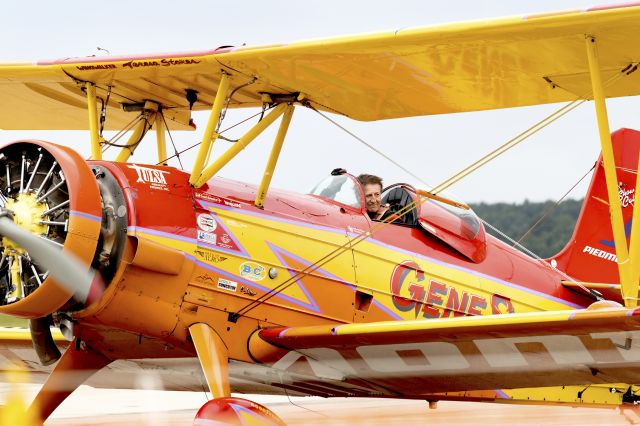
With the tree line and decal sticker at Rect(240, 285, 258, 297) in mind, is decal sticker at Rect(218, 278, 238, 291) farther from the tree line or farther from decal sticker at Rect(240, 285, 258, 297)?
the tree line

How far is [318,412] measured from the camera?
12258 millimetres

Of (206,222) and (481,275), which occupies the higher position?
(481,275)

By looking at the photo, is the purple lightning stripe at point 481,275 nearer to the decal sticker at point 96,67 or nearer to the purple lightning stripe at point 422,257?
the purple lightning stripe at point 422,257

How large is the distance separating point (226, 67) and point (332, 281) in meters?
1.84

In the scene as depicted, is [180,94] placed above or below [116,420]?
above

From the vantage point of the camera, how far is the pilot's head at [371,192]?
877cm

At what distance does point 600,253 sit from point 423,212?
2.51m

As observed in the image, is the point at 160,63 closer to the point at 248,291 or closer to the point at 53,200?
the point at 53,200

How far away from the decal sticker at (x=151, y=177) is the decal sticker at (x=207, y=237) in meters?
0.41

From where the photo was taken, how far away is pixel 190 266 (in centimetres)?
722

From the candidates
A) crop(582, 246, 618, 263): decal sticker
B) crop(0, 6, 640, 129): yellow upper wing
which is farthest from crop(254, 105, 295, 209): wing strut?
crop(582, 246, 618, 263): decal sticker

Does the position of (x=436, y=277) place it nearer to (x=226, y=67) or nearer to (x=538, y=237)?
(x=226, y=67)

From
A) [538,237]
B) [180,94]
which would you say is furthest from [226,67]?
[538,237]

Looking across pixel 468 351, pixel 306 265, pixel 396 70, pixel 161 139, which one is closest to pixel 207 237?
pixel 306 265
